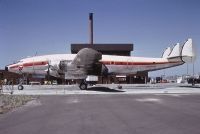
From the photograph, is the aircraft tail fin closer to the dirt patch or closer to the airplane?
the airplane

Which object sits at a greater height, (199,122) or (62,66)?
(62,66)

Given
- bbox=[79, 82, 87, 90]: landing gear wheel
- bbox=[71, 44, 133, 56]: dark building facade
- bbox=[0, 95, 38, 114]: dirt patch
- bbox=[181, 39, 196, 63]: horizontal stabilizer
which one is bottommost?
bbox=[0, 95, 38, 114]: dirt patch

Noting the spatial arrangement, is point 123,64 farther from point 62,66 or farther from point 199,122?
point 199,122

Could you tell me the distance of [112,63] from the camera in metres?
39.0

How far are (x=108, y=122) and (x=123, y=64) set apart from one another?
27765mm

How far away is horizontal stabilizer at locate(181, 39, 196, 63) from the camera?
41.1m

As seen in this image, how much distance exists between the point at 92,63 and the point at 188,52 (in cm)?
1414

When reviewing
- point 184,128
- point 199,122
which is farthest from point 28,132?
point 199,122

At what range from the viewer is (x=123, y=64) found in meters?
39.3

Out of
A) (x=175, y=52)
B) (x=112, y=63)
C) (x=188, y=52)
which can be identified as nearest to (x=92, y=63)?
(x=112, y=63)

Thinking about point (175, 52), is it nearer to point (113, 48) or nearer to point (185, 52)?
point (185, 52)

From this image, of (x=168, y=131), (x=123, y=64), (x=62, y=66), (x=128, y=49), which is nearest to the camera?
(x=168, y=131)

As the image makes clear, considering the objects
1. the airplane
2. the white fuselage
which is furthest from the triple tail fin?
the white fuselage

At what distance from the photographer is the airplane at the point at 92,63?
34844mm
